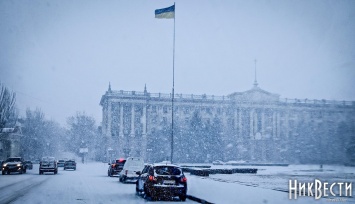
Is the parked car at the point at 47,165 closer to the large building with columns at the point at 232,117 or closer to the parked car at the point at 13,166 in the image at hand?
the parked car at the point at 13,166

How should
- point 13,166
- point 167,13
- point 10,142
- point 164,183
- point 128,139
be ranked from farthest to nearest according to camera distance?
point 128,139 < point 10,142 < point 13,166 < point 167,13 < point 164,183

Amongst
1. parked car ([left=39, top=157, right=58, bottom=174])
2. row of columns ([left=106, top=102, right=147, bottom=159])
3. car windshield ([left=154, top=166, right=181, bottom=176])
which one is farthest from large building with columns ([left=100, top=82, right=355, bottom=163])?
car windshield ([left=154, top=166, right=181, bottom=176])

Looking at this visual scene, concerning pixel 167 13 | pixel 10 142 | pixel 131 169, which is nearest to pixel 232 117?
pixel 10 142

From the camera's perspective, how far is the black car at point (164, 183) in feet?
57.3

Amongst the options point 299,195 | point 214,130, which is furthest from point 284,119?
point 299,195

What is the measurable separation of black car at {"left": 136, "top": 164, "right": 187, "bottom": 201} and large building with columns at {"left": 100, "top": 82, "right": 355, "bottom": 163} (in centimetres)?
7889

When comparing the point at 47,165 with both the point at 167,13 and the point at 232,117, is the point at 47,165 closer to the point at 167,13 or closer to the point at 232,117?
the point at 167,13

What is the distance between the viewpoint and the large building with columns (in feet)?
343

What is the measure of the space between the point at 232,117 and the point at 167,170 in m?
97.8

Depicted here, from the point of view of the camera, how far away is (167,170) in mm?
18016

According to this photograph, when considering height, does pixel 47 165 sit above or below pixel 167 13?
below

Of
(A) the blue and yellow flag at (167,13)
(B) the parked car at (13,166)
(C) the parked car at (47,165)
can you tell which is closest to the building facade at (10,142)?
(B) the parked car at (13,166)

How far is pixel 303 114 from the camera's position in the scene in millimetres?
113750

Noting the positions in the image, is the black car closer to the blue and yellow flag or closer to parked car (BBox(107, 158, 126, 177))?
parked car (BBox(107, 158, 126, 177))
